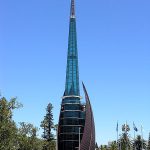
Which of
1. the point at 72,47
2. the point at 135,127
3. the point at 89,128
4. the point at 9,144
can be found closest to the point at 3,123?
the point at 9,144

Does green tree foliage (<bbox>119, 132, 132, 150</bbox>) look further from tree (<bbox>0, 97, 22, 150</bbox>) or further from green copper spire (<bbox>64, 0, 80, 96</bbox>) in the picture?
tree (<bbox>0, 97, 22, 150</bbox>)

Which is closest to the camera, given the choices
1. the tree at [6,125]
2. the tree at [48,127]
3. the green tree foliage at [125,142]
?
the tree at [6,125]

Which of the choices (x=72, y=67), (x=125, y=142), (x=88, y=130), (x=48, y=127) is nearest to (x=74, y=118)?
(x=88, y=130)

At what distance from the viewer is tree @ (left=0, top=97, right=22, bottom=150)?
1997 inches

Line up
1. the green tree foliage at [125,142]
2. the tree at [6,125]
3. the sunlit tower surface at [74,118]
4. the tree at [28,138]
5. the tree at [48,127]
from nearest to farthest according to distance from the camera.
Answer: the tree at [6,125] < the tree at [28,138] < the sunlit tower surface at [74,118] < the tree at [48,127] < the green tree foliage at [125,142]

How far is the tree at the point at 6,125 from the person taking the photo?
50.7 metres

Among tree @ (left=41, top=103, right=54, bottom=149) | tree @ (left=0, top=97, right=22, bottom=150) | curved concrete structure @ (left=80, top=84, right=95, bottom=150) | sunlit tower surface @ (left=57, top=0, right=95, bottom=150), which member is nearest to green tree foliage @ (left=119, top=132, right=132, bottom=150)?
tree @ (left=41, top=103, right=54, bottom=149)

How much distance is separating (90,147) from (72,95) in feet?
35.7

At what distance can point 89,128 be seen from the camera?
3031 inches

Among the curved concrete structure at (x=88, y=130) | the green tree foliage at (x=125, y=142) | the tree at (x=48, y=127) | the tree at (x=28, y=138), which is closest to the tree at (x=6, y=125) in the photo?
the tree at (x=28, y=138)

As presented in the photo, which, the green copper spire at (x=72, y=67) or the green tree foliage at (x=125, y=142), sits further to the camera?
the green tree foliage at (x=125, y=142)

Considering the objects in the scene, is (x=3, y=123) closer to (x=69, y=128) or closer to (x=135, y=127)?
(x=69, y=128)

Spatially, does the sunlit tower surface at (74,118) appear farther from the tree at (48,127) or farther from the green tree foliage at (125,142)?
the green tree foliage at (125,142)

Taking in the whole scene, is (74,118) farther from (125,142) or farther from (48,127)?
(125,142)
